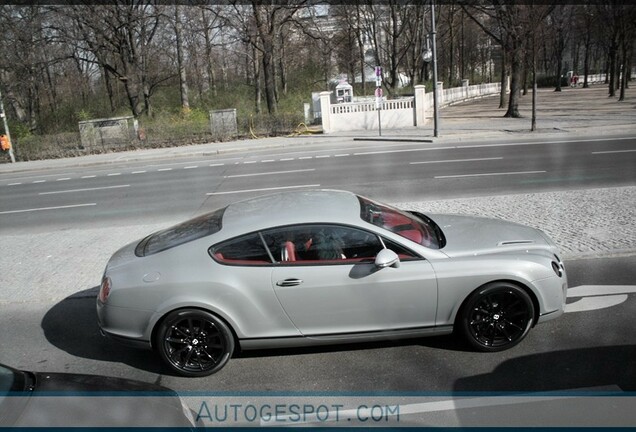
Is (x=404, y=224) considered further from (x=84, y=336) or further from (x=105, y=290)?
(x=84, y=336)

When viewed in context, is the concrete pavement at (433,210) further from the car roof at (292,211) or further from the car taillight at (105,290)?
the car roof at (292,211)

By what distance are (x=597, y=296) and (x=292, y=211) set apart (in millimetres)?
3386

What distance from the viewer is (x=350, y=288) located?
4.29 meters

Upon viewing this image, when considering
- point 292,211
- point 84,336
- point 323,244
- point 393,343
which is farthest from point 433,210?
point 84,336

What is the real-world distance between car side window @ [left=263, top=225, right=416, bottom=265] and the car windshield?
22cm

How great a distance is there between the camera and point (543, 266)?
4.44 metres

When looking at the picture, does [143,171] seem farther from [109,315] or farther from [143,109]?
[143,109]

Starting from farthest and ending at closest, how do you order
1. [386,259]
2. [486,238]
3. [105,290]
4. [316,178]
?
1. [316,178]
2. [486,238]
3. [105,290]
4. [386,259]

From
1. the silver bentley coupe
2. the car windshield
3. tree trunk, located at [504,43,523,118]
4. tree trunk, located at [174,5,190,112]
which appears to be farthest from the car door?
tree trunk, located at [174,5,190,112]

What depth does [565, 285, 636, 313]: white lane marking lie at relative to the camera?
5.29 metres

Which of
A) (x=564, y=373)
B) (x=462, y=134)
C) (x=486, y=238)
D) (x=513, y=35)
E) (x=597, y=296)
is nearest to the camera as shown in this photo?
(x=564, y=373)

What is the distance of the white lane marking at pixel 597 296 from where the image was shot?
5.29 meters

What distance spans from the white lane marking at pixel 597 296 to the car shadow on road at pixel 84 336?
4090 millimetres

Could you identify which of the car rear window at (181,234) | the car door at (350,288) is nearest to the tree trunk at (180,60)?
the car rear window at (181,234)
